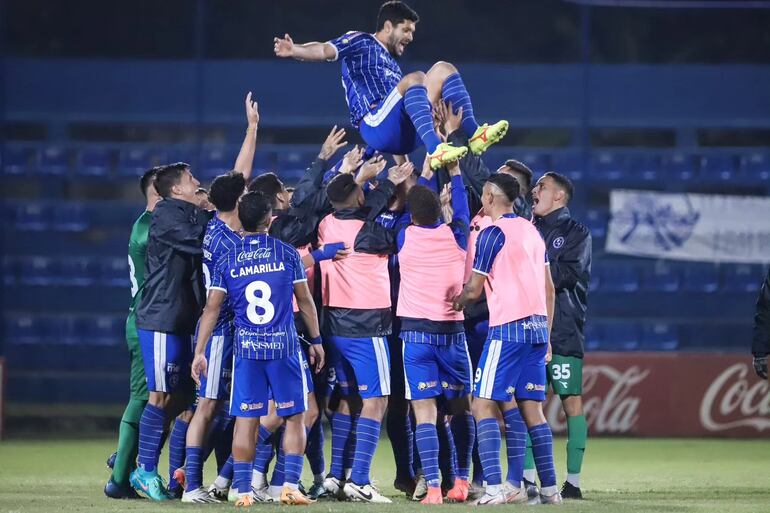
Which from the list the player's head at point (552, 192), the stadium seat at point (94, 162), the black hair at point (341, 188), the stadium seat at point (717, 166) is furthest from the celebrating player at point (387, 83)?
the stadium seat at point (717, 166)

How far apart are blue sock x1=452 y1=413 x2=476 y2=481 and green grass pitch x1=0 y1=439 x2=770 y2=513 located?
0.44 m

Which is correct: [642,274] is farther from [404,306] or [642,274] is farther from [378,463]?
[404,306]

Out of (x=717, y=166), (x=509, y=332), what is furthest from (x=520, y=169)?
(x=717, y=166)

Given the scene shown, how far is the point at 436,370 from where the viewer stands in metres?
7.89

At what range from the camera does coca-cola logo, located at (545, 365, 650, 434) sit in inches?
523

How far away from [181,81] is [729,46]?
20.6 feet

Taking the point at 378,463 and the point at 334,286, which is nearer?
the point at 334,286

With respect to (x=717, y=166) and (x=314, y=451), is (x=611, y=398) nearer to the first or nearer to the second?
(x=717, y=166)

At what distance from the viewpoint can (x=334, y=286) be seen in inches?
321

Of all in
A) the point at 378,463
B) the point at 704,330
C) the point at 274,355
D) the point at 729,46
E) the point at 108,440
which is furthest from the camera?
the point at 729,46

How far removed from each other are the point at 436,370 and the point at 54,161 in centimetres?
802

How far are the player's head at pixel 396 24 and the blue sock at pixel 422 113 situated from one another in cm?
51

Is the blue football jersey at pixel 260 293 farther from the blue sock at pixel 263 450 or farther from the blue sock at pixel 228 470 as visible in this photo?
the blue sock at pixel 228 470

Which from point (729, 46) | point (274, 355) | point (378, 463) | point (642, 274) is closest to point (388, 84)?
point (274, 355)
